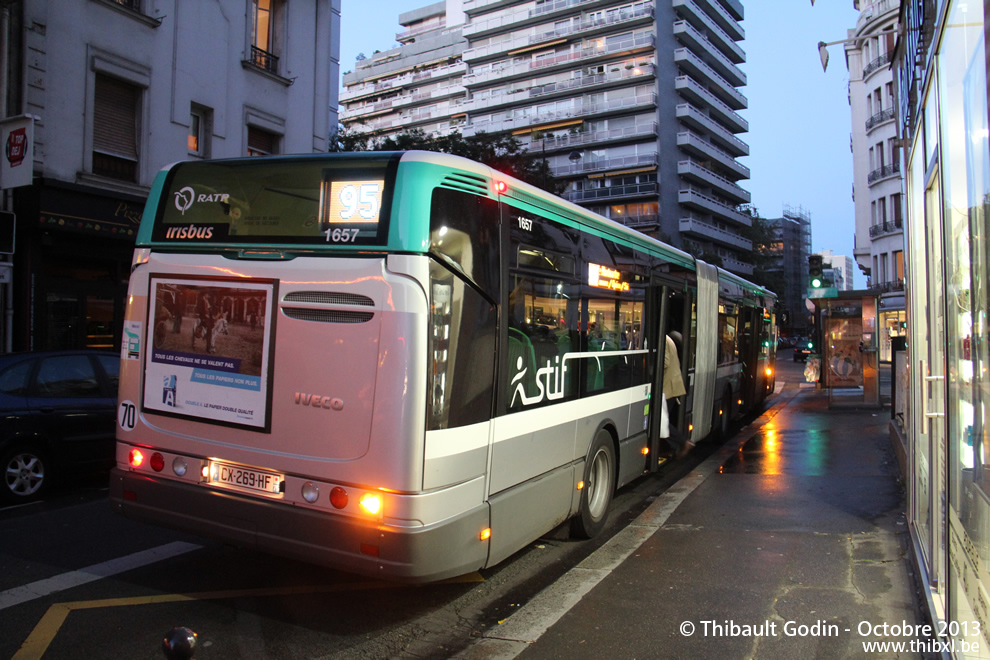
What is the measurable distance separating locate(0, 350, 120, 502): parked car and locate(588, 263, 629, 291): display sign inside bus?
5.62m

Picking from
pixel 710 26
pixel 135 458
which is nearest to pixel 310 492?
pixel 135 458

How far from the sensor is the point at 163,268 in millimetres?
4762

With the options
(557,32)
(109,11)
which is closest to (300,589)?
(109,11)

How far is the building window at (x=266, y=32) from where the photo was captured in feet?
56.9

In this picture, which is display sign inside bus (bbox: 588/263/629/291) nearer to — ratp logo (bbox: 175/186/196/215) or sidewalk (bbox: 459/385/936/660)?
sidewalk (bbox: 459/385/936/660)

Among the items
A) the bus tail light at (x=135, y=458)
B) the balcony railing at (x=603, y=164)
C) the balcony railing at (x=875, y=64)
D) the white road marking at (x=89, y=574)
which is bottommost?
the white road marking at (x=89, y=574)

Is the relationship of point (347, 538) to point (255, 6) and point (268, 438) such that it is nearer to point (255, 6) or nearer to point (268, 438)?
point (268, 438)

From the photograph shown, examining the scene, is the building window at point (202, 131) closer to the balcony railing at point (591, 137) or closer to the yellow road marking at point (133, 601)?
the yellow road marking at point (133, 601)

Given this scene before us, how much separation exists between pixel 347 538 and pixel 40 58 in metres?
13.3

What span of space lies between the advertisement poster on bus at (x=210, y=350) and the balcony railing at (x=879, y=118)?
52.7 meters

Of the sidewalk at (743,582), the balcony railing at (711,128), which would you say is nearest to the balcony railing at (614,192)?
the balcony railing at (711,128)

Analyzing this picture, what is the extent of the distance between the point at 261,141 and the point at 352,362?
1546 centimetres

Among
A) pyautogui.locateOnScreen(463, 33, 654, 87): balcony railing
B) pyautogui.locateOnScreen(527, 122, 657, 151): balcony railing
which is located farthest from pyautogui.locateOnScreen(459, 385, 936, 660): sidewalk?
pyautogui.locateOnScreen(463, 33, 654, 87): balcony railing

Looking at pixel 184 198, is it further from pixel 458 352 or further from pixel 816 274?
pixel 816 274
